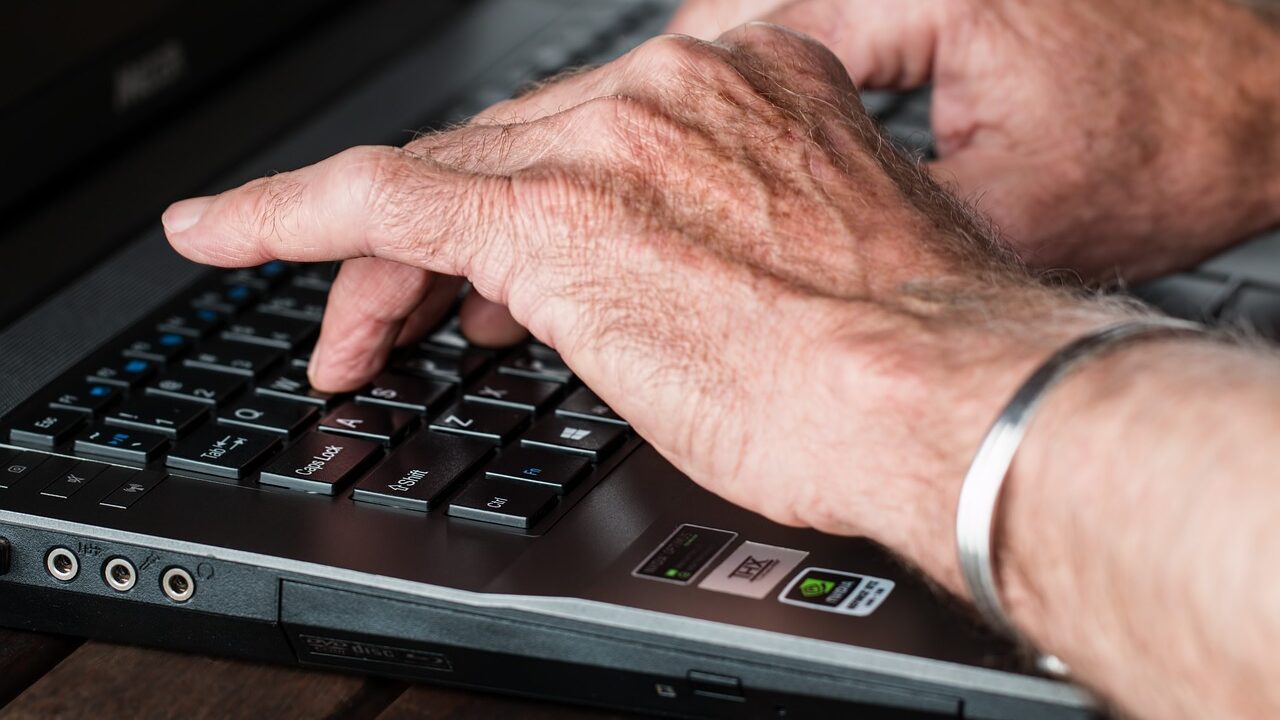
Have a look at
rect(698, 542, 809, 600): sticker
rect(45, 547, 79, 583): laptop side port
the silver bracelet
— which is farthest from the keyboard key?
the silver bracelet

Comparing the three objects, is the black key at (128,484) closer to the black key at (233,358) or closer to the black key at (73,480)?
the black key at (73,480)

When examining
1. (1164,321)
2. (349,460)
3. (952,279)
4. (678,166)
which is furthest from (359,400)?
(1164,321)

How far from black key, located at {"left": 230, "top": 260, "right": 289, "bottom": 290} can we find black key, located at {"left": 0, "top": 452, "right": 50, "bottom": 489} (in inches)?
9.2

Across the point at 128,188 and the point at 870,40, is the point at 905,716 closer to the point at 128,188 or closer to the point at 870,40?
the point at 870,40

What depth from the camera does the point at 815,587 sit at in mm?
656

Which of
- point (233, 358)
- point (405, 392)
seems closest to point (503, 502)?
point (405, 392)

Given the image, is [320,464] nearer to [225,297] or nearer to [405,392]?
[405,392]

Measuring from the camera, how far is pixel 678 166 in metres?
0.77

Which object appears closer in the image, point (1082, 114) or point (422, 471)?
point (422, 471)

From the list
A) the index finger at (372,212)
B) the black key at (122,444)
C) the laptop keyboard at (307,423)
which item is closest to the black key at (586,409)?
the laptop keyboard at (307,423)

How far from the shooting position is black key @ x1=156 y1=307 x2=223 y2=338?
3.00 ft

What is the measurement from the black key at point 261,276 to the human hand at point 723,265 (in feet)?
0.52

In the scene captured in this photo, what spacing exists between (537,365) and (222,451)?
0.20m

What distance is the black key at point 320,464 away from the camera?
0.75 metres
